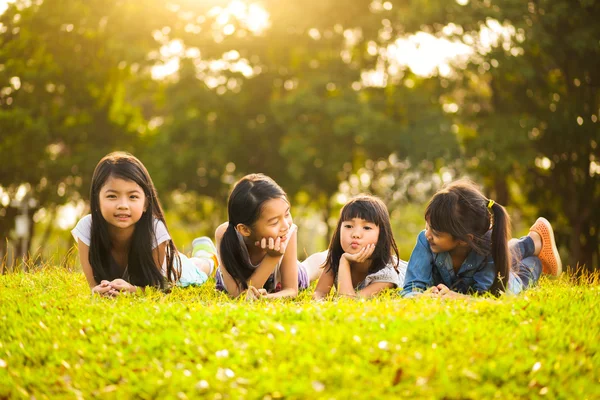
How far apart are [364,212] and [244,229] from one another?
1.30 meters

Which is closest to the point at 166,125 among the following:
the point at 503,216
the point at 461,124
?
the point at 461,124

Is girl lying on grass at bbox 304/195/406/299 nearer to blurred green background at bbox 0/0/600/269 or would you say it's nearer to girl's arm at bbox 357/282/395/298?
girl's arm at bbox 357/282/395/298

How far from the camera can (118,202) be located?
6.82m

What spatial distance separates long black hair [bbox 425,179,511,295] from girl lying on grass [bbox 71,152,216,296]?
2.79 m

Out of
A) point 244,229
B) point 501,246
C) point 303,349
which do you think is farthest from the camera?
point 244,229

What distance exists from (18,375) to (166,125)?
2033cm

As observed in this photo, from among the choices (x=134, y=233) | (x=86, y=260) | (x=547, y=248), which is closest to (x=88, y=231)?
(x=86, y=260)

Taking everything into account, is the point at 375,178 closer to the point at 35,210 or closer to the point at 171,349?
the point at 35,210

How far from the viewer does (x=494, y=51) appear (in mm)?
18766

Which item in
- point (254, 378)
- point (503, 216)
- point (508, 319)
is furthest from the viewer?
point (503, 216)

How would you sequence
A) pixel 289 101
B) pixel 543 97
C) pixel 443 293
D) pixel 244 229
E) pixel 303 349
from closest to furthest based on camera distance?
1. pixel 303 349
2. pixel 443 293
3. pixel 244 229
4. pixel 543 97
5. pixel 289 101

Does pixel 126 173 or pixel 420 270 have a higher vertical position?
pixel 126 173

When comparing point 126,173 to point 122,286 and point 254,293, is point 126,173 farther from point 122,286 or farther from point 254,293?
point 254,293

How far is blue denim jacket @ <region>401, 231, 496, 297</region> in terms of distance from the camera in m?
6.96
